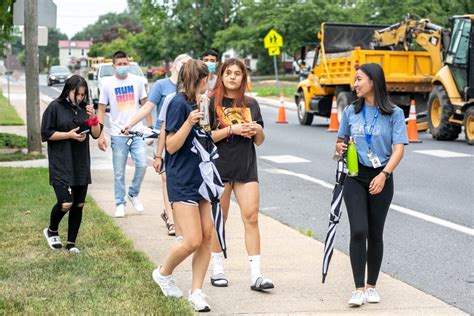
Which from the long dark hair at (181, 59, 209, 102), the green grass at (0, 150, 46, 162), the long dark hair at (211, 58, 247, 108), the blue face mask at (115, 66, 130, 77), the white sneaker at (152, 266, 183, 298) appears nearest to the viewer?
the long dark hair at (181, 59, 209, 102)

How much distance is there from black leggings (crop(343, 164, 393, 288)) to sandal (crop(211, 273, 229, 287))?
106 cm

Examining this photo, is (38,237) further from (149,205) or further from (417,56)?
(417,56)

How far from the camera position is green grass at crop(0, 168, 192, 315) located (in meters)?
6.52

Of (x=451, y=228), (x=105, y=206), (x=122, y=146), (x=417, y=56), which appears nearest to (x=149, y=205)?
(x=105, y=206)

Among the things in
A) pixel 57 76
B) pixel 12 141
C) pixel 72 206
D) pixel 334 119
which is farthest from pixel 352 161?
pixel 57 76

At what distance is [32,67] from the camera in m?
17.6

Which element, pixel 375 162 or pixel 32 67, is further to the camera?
pixel 32 67

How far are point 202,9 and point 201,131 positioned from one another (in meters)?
72.2

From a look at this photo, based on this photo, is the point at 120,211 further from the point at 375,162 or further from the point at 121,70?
the point at 375,162

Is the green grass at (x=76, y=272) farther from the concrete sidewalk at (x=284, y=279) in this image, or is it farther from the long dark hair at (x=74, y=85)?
the long dark hair at (x=74, y=85)

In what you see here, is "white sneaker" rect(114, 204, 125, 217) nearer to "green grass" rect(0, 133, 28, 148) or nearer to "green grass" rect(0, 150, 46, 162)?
"green grass" rect(0, 150, 46, 162)

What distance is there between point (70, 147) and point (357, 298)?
3.14m

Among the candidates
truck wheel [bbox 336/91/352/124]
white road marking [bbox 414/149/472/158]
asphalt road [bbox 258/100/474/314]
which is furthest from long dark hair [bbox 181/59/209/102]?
truck wheel [bbox 336/91/352/124]

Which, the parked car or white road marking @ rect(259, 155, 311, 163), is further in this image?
the parked car
